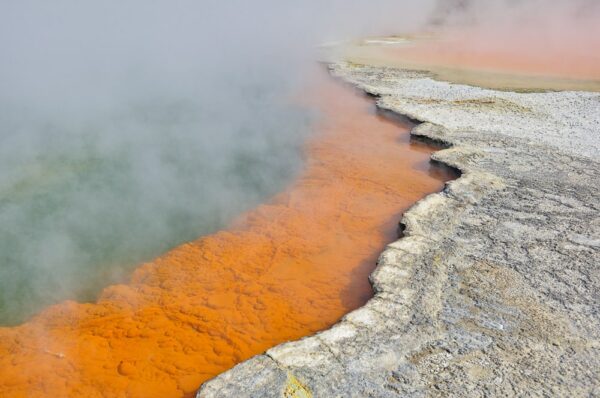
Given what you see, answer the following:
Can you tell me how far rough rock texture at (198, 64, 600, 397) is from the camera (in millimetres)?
2223

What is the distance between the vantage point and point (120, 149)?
615 centimetres

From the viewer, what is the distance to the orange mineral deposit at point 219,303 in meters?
2.65

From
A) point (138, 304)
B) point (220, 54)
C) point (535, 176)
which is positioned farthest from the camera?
point (220, 54)

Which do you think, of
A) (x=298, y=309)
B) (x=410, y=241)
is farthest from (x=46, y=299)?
(x=410, y=241)

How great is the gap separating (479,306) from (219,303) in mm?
1547

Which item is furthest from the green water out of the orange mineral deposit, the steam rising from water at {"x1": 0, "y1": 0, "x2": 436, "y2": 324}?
the orange mineral deposit

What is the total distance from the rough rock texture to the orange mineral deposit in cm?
37

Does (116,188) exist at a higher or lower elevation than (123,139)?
lower

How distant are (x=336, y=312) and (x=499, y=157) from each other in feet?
9.13

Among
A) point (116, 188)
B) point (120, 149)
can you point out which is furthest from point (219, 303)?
point (120, 149)

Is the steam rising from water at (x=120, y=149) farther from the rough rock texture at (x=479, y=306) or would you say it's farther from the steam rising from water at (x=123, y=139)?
the rough rock texture at (x=479, y=306)

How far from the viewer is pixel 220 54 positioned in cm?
1508

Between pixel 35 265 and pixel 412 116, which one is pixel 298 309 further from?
pixel 412 116

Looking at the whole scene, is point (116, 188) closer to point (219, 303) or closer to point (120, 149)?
point (120, 149)
